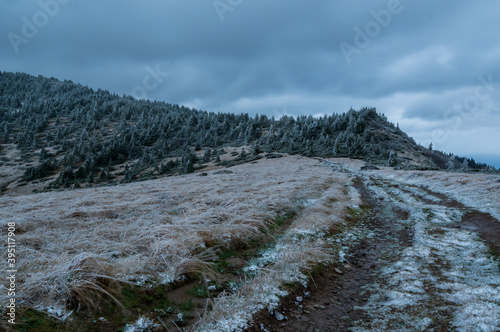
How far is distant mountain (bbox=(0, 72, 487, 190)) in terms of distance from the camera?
60594mm

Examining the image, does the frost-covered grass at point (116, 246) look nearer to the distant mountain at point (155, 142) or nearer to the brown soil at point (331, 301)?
the brown soil at point (331, 301)

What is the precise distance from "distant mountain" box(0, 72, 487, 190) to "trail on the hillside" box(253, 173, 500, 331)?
35.1 meters

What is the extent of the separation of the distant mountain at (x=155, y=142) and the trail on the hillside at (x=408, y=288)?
35082 mm

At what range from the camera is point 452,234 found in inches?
332

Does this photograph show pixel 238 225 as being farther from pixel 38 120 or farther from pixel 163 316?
pixel 38 120

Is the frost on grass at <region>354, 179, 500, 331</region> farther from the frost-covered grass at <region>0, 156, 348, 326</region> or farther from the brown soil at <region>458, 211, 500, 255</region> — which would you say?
the frost-covered grass at <region>0, 156, 348, 326</region>

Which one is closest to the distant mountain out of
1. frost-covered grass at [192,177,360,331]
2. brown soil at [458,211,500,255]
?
brown soil at [458,211,500,255]

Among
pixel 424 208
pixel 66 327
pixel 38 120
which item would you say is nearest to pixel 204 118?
pixel 38 120

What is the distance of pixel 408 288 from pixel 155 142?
9915cm

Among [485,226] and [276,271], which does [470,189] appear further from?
[276,271]

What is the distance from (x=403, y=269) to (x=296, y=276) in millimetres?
2623

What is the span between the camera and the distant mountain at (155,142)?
2386 inches

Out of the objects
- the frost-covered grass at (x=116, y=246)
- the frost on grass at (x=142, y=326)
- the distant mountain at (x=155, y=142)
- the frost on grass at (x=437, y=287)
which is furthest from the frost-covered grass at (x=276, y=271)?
the distant mountain at (x=155, y=142)

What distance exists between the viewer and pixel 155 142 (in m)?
96.0
